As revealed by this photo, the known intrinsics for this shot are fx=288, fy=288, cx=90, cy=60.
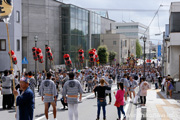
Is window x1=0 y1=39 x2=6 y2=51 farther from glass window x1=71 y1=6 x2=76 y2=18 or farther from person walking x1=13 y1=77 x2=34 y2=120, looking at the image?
person walking x1=13 y1=77 x2=34 y2=120

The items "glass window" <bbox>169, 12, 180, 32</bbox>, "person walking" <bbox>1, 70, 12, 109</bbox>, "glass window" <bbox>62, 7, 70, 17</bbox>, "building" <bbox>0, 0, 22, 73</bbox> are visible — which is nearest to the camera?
"person walking" <bbox>1, 70, 12, 109</bbox>

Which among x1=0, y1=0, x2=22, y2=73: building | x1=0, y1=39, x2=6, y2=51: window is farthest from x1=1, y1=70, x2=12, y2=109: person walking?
x1=0, y1=39, x2=6, y2=51: window

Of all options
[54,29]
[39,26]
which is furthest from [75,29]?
[39,26]

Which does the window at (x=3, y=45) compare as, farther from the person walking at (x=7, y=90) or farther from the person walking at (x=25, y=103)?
the person walking at (x=25, y=103)

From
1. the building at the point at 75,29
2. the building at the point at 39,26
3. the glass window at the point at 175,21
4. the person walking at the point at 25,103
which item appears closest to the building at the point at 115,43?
the building at the point at 75,29

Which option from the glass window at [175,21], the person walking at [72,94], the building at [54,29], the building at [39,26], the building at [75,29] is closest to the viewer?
the person walking at [72,94]

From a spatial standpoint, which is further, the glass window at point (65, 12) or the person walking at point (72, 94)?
the glass window at point (65, 12)

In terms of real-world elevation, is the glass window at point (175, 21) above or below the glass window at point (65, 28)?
below

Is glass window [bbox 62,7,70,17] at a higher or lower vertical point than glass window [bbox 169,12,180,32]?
higher

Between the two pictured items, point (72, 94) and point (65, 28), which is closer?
point (72, 94)

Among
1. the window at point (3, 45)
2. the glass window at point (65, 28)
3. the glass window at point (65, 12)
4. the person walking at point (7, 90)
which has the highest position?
the glass window at point (65, 12)

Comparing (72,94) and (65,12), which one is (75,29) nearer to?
(65,12)

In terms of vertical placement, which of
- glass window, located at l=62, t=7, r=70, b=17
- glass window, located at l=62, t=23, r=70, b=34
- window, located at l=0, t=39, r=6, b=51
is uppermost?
glass window, located at l=62, t=7, r=70, b=17

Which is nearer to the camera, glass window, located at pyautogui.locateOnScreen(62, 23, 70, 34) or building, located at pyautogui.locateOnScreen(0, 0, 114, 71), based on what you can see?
building, located at pyautogui.locateOnScreen(0, 0, 114, 71)
